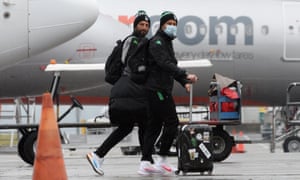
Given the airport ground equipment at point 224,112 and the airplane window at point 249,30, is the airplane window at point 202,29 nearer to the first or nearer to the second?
the airplane window at point 249,30

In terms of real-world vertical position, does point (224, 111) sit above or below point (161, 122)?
below

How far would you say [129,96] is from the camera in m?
7.57

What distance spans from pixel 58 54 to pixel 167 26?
7.66 m

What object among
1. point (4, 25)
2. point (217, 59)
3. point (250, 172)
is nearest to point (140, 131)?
point (250, 172)

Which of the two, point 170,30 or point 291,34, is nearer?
point 170,30

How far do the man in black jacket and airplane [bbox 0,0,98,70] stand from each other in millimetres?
1312

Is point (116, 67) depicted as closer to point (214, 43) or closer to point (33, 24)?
point (33, 24)

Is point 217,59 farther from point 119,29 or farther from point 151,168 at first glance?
point 151,168

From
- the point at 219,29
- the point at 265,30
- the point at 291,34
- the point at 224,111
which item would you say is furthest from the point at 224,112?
the point at 291,34

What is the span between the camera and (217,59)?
16.0 m

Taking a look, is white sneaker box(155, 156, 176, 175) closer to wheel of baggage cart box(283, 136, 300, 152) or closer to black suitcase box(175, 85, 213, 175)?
black suitcase box(175, 85, 213, 175)

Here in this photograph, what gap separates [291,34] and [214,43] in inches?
62.6

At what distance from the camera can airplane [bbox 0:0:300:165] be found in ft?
49.4

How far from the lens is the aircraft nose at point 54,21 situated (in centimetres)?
868
